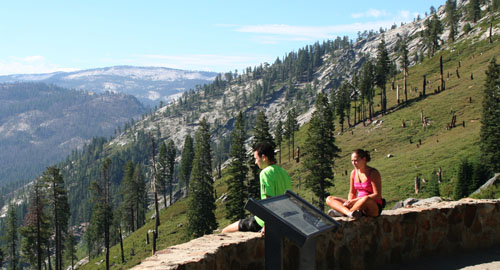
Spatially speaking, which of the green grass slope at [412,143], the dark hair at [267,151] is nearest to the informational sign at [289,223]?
the dark hair at [267,151]

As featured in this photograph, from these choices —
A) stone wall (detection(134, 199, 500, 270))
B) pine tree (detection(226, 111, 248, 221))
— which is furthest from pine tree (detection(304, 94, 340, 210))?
stone wall (detection(134, 199, 500, 270))

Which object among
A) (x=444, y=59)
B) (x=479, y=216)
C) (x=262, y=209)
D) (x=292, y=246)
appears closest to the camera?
(x=262, y=209)

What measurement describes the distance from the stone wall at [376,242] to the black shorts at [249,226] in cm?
39

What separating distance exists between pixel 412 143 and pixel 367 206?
6295 cm

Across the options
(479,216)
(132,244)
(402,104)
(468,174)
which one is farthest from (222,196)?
(479,216)

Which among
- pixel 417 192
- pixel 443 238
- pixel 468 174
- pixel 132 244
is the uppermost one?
pixel 443 238

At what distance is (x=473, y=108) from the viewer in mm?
69688

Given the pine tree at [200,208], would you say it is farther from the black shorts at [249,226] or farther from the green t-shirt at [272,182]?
the green t-shirt at [272,182]

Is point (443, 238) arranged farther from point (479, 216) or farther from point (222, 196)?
point (222, 196)

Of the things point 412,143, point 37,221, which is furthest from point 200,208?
point 412,143

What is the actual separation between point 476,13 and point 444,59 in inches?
1096

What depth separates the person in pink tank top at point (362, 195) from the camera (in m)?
8.23

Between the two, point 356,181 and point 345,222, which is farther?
point 356,181

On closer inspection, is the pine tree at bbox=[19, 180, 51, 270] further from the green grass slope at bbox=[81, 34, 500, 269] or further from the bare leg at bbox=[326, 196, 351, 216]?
the bare leg at bbox=[326, 196, 351, 216]
